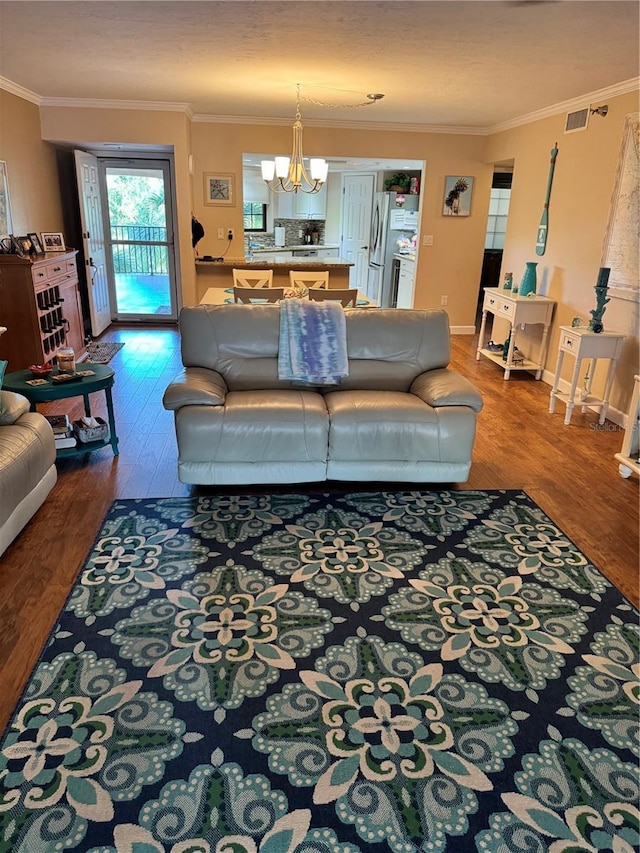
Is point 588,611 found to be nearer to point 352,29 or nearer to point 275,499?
point 275,499

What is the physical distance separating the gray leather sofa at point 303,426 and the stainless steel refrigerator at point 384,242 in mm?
5948

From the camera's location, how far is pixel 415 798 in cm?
162

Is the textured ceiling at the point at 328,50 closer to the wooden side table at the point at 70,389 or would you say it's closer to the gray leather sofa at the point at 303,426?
the gray leather sofa at the point at 303,426

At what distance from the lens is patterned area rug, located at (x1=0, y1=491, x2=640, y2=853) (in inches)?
61.0

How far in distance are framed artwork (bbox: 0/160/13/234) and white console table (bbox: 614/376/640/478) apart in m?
5.22

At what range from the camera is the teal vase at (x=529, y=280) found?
5.72 meters

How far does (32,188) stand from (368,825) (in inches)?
251

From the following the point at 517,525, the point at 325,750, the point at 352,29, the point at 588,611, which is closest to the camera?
the point at 325,750

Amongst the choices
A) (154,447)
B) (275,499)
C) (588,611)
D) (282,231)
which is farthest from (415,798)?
(282,231)

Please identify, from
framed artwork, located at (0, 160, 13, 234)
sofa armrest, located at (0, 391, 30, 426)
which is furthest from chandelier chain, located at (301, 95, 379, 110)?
sofa armrest, located at (0, 391, 30, 426)

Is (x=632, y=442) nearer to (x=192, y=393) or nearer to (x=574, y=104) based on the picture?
(x=192, y=393)

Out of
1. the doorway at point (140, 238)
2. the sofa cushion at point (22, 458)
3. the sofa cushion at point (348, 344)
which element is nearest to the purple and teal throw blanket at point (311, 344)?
the sofa cushion at point (348, 344)

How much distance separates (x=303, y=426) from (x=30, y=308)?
3082mm

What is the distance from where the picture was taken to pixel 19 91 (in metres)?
5.48
